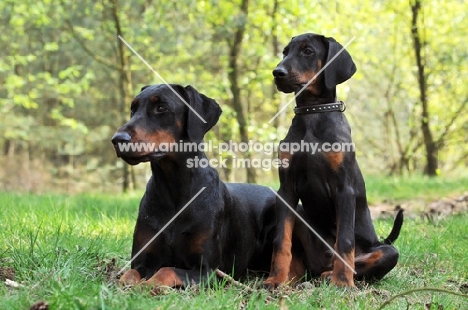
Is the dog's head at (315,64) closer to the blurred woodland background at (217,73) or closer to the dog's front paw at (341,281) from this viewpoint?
the dog's front paw at (341,281)

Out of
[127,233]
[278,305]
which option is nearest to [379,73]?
[127,233]

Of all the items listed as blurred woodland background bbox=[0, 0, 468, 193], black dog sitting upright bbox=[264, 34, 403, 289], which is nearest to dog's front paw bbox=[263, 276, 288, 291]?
black dog sitting upright bbox=[264, 34, 403, 289]

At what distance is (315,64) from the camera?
3996 millimetres

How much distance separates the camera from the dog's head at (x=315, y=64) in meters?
3.92

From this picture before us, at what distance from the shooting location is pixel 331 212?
4.08m

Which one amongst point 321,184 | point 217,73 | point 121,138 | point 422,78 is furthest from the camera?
point 217,73

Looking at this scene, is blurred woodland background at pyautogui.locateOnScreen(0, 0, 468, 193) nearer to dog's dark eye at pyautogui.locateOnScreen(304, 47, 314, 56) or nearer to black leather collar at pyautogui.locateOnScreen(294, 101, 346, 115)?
dog's dark eye at pyautogui.locateOnScreen(304, 47, 314, 56)

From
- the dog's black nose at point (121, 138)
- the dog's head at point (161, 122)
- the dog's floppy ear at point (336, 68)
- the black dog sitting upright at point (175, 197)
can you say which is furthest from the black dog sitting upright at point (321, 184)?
the dog's black nose at point (121, 138)

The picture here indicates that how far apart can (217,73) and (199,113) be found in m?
13.0

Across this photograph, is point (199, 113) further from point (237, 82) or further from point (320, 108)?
point (237, 82)

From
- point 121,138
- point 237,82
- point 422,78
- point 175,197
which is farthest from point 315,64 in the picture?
point 422,78

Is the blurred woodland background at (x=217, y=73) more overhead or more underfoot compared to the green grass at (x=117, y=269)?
more overhead

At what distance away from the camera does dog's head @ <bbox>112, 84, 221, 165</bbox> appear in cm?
344

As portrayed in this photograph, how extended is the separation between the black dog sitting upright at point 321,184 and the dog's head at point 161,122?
1.97 feet
